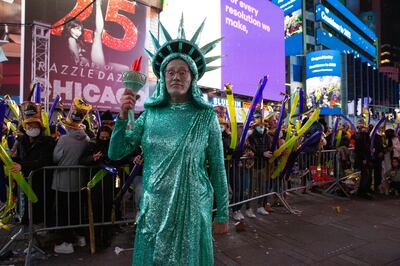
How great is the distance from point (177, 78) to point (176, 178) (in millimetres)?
596

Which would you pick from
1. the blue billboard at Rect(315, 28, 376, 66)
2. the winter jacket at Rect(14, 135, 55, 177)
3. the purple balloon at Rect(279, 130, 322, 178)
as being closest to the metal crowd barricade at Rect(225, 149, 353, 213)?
the purple balloon at Rect(279, 130, 322, 178)

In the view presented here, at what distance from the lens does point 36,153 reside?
4266 mm

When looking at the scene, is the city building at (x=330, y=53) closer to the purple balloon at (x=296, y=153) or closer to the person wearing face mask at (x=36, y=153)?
the purple balloon at (x=296, y=153)

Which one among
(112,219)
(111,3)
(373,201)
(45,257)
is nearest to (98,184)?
(112,219)

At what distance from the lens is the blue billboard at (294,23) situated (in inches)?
1647

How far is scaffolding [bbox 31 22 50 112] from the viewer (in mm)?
10008

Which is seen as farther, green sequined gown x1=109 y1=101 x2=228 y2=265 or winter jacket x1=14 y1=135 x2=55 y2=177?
winter jacket x1=14 y1=135 x2=55 y2=177

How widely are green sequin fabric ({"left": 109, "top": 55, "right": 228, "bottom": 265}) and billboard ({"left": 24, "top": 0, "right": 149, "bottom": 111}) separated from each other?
407 inches

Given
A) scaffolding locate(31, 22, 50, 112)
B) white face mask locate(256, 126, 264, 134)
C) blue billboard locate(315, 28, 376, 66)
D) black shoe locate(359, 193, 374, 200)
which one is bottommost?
black shoe locate(359, 193, 374, 200)

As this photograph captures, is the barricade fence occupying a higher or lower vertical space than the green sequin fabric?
lower

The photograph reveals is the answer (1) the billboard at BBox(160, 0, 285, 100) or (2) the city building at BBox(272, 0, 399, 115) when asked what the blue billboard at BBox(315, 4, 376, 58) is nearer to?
(2) the city building at BBox(272, 0, 399, 115)

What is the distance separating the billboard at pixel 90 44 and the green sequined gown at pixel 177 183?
10.4 m

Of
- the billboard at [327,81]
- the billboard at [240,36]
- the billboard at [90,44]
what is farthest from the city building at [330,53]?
the billboard at [90,44]

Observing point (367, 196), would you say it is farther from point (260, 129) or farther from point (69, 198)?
point (69, 198)
